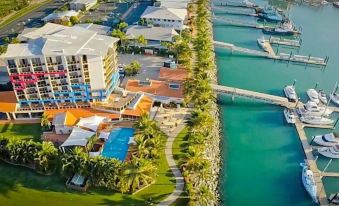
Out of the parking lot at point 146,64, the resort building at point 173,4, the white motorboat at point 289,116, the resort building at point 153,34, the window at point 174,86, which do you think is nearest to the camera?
the white motorboat at point 289,116

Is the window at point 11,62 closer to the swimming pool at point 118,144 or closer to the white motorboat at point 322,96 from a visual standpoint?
the swimming pool at point 118,144

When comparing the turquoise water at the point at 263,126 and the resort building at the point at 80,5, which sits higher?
the resort building at the point at 80,5

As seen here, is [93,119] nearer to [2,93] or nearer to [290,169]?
[2,93]

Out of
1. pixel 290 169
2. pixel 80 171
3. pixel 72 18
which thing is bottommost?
pixel 290 169

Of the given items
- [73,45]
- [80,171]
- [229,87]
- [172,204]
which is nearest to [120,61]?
[73,45]

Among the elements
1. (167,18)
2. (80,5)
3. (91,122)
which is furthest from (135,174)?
(80,5)

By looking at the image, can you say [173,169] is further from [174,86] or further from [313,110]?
[313,110]

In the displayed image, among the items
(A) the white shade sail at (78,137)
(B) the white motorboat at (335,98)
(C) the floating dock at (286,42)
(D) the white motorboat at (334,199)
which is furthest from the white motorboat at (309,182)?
(C) the floating dock at (286,42)
